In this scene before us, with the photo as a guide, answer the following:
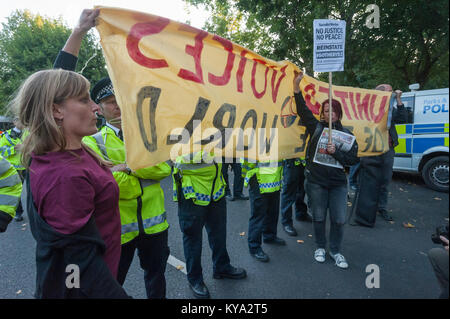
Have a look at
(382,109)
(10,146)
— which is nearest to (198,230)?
(382,109)

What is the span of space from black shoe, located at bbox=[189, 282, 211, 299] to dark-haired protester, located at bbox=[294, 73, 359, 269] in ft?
4.59

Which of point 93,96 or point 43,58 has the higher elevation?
point 43,58

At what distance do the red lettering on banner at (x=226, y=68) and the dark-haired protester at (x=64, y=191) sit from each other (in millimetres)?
878

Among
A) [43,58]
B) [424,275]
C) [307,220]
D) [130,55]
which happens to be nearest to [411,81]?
[307,220]

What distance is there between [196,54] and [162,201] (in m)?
1.07

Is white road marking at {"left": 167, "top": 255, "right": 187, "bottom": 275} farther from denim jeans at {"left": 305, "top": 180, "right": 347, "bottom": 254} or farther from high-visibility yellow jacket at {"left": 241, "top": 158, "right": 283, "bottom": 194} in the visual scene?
→ denim jeans at {"left": 305, "top": 180, "right": 347, "bottom": 254}

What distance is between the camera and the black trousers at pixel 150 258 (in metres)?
1.82

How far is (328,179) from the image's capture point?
9.39ft

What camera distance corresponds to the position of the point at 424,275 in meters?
2.79

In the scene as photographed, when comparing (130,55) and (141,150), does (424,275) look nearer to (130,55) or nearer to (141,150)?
(141,150)

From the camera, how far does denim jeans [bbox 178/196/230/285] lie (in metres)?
2.39

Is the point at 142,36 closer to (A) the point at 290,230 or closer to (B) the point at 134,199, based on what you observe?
(B) the point at 134,199

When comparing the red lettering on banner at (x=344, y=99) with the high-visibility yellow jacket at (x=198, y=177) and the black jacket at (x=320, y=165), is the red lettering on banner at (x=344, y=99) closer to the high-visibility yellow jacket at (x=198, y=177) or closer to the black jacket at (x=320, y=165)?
the black jacket at (x=320, y=165)

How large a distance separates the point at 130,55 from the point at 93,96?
551 millimetres
